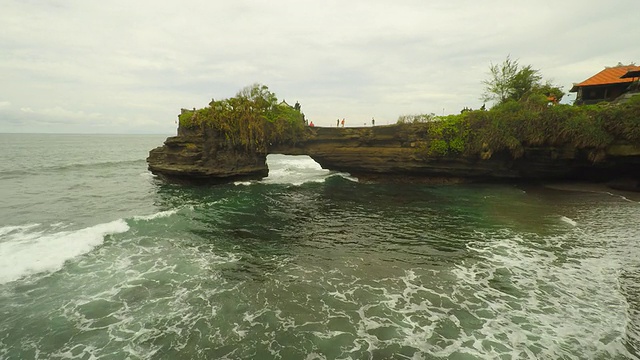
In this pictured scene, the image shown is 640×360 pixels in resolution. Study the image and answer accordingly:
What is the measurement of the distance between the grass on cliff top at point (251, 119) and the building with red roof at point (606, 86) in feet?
97.6

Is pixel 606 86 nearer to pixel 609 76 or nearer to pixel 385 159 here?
pixel 609 76

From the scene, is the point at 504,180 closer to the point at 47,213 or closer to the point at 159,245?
the point at 159,245

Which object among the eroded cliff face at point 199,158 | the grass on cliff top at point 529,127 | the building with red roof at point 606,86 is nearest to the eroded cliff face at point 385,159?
the eroded cliff face at point 199,158

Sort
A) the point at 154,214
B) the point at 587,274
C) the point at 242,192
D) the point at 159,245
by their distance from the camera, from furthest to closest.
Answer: the point at 242,192 < the point at 154,214 < the point at 159,245 < the point at 587,274

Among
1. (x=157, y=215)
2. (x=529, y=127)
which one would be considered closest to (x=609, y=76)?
(x=529, y=127)

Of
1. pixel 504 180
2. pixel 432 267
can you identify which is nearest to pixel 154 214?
pixel 432 267

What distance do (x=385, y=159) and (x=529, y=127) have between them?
11692mm

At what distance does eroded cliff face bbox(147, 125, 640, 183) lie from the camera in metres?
23.5

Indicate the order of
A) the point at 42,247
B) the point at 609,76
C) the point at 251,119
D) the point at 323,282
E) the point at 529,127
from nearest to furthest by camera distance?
the point at 323,282, the point at 42,247, the point at 529,127, the point at 251,119, the point at 609,76

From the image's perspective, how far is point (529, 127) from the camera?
75.1ft

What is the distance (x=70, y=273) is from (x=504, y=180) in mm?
30931

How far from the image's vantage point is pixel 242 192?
23.2 metres

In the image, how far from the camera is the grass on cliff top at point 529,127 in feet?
68.1

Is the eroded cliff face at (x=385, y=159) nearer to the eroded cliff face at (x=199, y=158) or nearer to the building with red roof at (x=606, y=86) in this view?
the eroded cliff face at (x=199, y=158)
